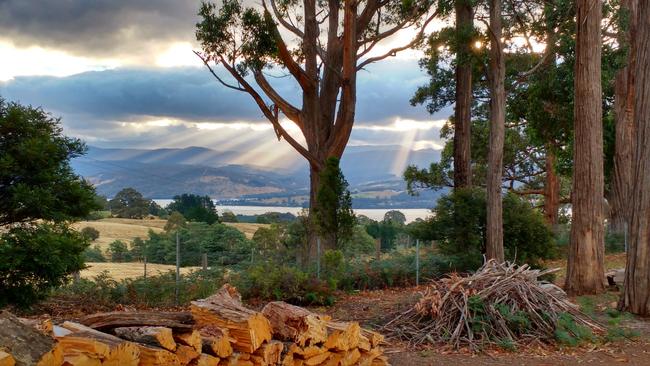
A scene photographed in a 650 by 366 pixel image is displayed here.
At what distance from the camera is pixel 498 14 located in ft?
56.3

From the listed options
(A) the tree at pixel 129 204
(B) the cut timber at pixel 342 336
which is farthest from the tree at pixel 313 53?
(A) the tree at pixel 129 204

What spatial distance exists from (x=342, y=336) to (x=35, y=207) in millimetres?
6689

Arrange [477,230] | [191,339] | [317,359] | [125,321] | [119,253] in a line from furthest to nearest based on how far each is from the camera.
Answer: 1. [119,253]
2. [477,230]
3. [317,359]
4. [125,321]
5. [191,339]

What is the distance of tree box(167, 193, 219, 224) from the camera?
34.2 m

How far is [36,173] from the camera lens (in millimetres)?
11031

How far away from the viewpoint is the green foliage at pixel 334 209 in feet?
60.4

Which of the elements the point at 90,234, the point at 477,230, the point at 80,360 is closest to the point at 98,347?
the point at 80,360

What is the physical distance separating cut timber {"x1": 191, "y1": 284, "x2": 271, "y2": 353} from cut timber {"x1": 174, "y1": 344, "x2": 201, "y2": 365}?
1.61 ft

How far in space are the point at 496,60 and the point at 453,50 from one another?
168cm

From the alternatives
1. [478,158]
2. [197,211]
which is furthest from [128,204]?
[478,158]

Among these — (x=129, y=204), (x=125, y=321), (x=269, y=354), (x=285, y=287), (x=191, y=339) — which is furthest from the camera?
(x=129, y=204)

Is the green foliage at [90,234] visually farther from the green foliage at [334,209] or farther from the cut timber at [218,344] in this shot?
the cut timber at [218,344]

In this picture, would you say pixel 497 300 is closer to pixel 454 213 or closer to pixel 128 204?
pixel 454 213

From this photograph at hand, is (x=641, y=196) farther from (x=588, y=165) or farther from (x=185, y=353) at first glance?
(x=185, y=353)
